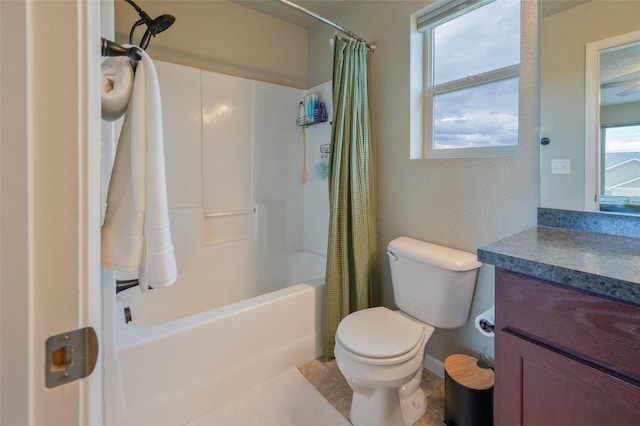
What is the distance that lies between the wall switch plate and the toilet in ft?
1.63

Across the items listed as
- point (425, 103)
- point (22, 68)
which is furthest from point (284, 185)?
point (22, 68)

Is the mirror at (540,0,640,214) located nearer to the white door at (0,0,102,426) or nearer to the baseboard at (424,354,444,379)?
the baseboard at (424,354,444,379)

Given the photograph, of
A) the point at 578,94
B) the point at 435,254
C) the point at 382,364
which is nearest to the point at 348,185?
the point at 435,254

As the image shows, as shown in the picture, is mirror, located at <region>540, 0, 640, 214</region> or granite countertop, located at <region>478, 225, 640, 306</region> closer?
granite countertop, located at <region>478, 225, 640, 306</region>

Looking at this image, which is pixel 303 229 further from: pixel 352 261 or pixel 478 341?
pixel 478 341

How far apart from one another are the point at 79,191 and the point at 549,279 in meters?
0.93

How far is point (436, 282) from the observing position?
145 centimetres

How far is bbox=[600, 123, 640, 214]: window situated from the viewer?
104cm

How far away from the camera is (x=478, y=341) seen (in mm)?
1546

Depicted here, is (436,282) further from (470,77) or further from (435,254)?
(470,77)

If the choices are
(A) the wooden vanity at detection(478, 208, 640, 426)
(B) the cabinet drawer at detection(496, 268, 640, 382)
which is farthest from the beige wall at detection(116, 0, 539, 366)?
(B) the cabinet drawer at detection(496, 268, 640, 382)

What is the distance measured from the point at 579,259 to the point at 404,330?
775 mm

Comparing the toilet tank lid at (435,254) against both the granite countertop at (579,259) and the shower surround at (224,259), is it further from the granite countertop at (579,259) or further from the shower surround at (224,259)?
the shower surround at (224,259)

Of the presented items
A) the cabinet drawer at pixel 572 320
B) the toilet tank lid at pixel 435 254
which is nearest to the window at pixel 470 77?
the toilet tank lid at pixel 435 254
